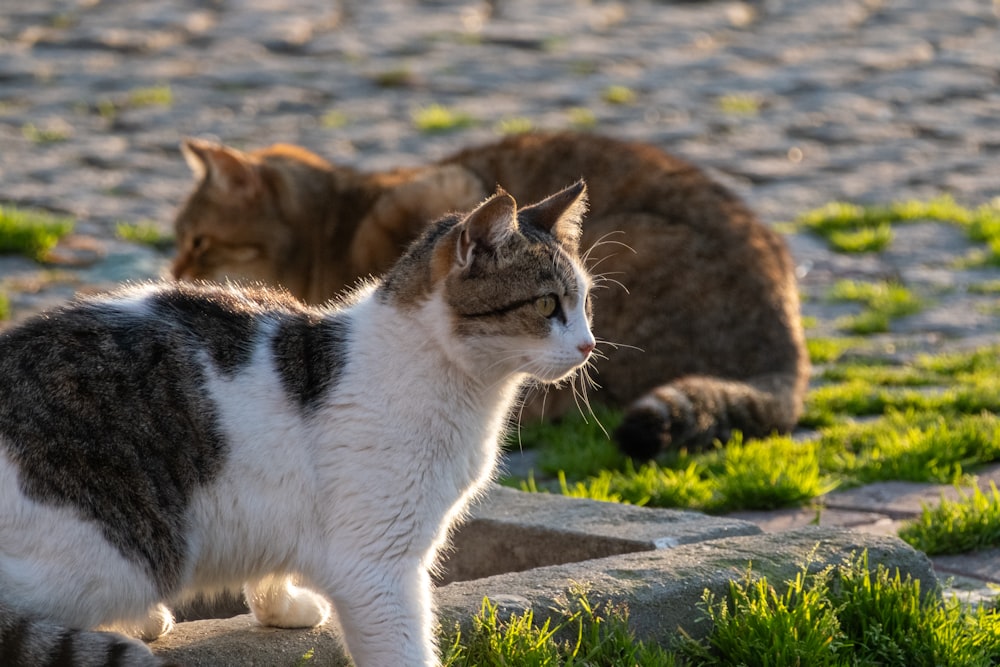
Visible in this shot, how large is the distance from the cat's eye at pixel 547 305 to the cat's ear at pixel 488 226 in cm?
19

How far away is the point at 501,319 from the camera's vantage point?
3.68 meters

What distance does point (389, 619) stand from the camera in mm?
3438

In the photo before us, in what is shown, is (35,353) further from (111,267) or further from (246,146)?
(246,146)

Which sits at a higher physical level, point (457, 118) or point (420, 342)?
point (420, 342)

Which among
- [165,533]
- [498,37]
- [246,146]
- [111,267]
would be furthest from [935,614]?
[498,37]

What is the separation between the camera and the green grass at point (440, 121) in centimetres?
1130

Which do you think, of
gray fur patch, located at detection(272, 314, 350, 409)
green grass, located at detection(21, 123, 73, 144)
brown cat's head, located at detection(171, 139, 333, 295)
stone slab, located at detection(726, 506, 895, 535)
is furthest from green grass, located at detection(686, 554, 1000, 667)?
green grass, located at detection(21, 123, 73, 144)

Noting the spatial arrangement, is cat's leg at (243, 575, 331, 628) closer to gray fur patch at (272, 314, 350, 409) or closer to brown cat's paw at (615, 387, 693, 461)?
gray fur patch at (272, 314, 350, 409)

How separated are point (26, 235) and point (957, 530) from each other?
5774 mm

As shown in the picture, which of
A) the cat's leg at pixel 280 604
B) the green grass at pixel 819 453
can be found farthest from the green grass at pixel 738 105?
the cat's leg at pixel 280 604

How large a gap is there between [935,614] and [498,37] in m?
11.0

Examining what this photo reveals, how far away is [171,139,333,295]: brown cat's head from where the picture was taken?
7.20 m

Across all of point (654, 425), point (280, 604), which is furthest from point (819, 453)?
point (280, 604)

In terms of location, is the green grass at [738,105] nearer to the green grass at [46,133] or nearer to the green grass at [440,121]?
the green grass at [440,121]
